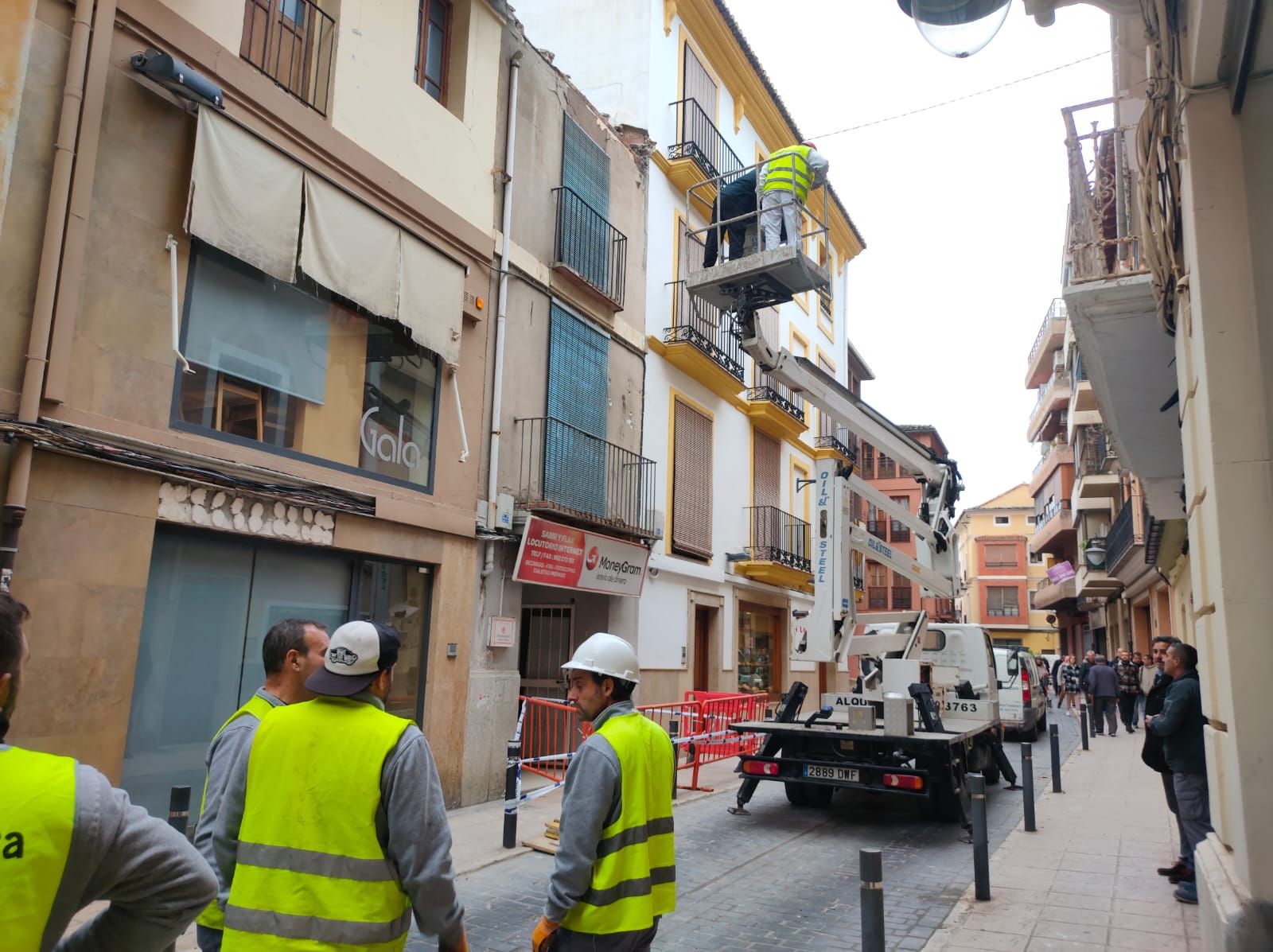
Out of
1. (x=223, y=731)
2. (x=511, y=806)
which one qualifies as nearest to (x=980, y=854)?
(x=511, y=806)

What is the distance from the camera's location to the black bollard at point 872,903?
4.20 meters

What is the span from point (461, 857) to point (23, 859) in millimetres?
6813

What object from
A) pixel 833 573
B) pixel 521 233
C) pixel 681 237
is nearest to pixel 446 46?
pixel 521 233

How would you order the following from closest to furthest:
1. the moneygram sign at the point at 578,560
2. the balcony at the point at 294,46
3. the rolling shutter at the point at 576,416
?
1. the balcony at the point at 294,46
2. the moneygram sign at the point at 578,560
3. the rolling shutter at the point at 576,416

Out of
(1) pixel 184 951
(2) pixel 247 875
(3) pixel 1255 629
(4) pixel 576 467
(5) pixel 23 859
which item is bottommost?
(1) pixel 184 951

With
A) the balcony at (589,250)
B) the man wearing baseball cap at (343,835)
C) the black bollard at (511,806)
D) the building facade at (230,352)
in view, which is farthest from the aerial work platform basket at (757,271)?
the man wearing baseball cap at (343,835)

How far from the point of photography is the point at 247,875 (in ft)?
9.10

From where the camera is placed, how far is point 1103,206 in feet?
22.3

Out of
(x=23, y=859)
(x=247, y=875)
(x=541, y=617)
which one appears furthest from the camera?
(x=541, y=617)

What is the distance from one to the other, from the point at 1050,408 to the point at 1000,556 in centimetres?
3053

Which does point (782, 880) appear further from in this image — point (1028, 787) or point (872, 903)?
point (872, 903)

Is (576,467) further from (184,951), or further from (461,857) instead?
(184,951)

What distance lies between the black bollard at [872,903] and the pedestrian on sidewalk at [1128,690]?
19.7 meters

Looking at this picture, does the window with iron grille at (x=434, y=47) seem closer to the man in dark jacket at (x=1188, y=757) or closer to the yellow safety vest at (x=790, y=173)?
the yellow safety vest at (x=790, y=173)
